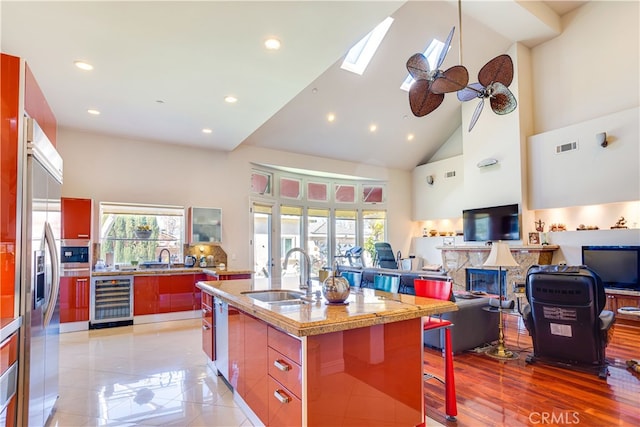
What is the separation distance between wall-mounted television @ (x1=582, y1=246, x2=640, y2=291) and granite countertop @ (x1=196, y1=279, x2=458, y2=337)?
5374 mm

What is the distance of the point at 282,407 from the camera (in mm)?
2012

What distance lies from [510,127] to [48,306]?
8160mm

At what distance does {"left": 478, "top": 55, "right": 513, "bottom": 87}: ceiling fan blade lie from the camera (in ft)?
10.4

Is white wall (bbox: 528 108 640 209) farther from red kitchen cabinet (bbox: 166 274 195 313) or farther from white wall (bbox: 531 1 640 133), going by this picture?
red kitchen cabinet (bbox: 166 274 195 313)

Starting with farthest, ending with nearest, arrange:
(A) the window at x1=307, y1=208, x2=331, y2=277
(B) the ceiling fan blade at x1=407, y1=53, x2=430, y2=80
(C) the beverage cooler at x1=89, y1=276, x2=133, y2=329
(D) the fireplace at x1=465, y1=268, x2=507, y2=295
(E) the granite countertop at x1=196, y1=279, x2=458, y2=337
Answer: (A) the window at x1=307, y1=208, x2=331, y2=277, (D) the fireplace at x1=465, y1=268, x2=507, y2=295, (C) the beverage cooler at x1=89, y1=276, x2=133, y2=329, (B) the ceiling fan blade at x1=407, y1=53, x2=430, y2=80, (E) the granite countertop at x1=196, y1=279, x2=458, y2=337

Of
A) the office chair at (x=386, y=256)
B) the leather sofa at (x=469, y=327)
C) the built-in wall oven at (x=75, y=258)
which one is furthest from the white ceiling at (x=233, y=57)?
the leather sofa at (x=469, y=327)

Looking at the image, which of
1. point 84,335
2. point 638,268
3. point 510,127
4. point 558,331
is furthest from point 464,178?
point 84,335

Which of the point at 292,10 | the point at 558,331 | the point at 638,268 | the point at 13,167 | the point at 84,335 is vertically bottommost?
the point at 84,335

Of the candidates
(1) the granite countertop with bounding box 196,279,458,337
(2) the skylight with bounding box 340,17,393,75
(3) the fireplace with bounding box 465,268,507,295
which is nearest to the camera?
(1) the granite countertop with bounding box 196,279,458,337

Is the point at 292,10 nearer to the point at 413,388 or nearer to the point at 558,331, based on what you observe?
the point at 413,388

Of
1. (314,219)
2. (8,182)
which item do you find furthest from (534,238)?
(8,182)

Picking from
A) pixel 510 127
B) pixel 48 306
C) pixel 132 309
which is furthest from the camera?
pixel 510 127

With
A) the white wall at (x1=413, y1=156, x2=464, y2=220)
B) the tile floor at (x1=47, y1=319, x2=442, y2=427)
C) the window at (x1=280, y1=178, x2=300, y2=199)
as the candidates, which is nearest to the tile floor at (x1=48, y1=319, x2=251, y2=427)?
the tile floor at (x1=47, y1=319, x2=442, y2=427)

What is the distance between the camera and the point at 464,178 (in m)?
8.69
